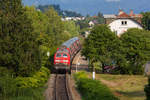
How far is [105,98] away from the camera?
22.0 metres

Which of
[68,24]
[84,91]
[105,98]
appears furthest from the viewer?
[68,24]

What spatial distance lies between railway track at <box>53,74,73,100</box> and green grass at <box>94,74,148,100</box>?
465cm

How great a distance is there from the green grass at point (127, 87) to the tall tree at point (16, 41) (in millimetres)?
8642

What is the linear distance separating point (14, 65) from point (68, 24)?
78902mm

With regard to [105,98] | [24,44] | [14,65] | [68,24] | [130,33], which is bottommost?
[105,98]

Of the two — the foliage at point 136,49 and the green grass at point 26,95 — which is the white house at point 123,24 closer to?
the foliage at point 136,49

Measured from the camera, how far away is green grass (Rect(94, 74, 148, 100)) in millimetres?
25244

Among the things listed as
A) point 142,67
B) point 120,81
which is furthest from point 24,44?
point 142,67

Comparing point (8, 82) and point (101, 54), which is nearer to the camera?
point (8, 82)

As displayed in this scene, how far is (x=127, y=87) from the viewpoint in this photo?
97.3 feet

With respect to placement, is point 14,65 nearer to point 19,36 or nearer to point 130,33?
point 19,36

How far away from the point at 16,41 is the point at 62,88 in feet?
27.9

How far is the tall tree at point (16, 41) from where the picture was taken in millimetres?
24844

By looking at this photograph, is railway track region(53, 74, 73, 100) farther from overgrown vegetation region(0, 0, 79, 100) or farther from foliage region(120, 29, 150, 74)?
foliage region(120, 29, 150, 74)
